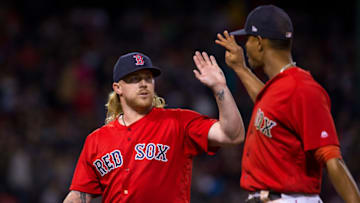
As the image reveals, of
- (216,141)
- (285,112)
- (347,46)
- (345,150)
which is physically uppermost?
(285,112)

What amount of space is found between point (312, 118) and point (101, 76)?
7778mm

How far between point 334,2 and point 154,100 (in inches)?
401

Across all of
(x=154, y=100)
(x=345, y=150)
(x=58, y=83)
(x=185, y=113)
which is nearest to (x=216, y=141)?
(x=185, y=113)

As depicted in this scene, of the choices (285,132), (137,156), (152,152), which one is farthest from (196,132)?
(285,132)

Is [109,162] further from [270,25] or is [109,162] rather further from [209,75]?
[270,25]

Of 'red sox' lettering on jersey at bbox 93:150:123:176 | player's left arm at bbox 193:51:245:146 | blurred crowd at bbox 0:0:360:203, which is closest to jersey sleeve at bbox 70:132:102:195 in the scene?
'red sox' lettering on jersey at bbox 93:150:123:176

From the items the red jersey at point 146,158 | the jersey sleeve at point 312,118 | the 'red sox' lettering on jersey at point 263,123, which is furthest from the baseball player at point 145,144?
the jersey sleeve at point 312,118

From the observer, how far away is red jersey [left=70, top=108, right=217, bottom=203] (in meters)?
4.36

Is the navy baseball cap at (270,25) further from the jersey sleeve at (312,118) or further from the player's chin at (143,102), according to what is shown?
the player's chin at (143,102)

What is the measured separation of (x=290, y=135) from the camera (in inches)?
136

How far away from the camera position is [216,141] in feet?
Answer: 13.9

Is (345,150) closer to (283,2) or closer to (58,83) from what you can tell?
→ (58,83)

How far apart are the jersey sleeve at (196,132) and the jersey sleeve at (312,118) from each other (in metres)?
1.04

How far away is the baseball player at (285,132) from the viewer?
3.28 m
